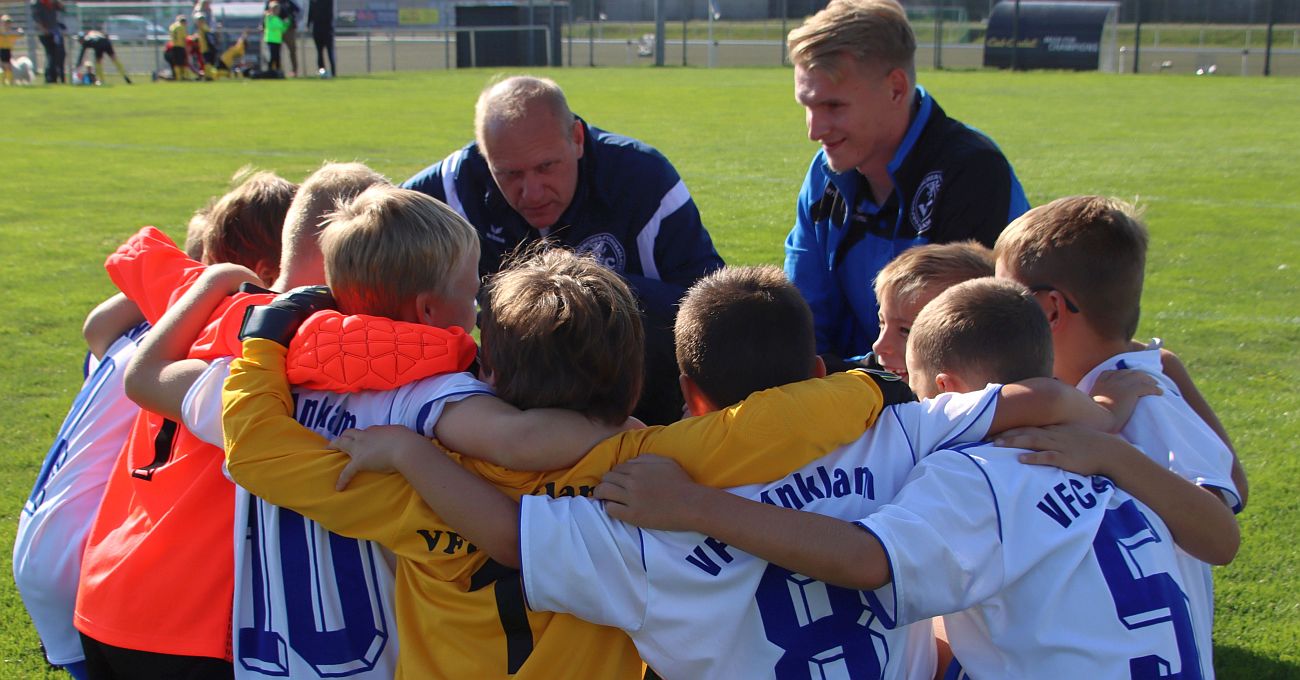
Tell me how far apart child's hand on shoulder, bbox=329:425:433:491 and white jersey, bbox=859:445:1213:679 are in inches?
33.3

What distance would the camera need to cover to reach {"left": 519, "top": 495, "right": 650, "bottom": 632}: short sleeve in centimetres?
207

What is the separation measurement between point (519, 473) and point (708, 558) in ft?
1.32

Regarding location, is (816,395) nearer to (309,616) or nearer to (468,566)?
(468,566)

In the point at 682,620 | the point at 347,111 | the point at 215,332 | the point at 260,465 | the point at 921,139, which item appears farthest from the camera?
the point at 347,111

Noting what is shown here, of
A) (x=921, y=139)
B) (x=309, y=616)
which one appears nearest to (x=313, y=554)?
(x=309, y=616)

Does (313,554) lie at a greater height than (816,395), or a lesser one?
lesser

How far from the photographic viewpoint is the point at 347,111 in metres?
20.7

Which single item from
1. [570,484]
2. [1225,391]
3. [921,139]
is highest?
[921,139]

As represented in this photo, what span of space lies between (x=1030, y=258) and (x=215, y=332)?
1892 millimetres

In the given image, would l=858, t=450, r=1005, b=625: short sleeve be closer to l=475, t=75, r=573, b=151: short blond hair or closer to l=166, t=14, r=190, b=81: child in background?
l=475, t=75, r=573, b=151: short blond hair

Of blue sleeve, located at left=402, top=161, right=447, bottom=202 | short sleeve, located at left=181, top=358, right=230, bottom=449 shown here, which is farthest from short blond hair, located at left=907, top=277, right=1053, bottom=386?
blue sleeve, located at left=402, top=161, right=447, bottom=202

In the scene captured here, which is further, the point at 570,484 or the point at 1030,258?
the point at 1030,258

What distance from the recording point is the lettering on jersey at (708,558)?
2.11 metres

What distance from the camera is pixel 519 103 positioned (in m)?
3.69
